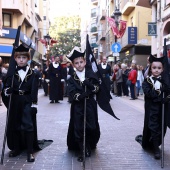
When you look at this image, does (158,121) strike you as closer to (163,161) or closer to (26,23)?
(163,161)

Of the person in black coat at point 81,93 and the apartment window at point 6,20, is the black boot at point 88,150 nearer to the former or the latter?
the person in black coat at point 81,93

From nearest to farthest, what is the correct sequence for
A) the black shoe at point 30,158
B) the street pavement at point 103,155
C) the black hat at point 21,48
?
the street pavement at point 103,155 < the black shoe at point 30,158 < the black hat at point 21,48

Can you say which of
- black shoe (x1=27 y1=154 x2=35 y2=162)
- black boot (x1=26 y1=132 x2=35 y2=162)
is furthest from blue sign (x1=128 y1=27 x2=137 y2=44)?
black shoe (x1=27 y1=154 x2=35 y2=162)

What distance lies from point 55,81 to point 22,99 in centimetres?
1074

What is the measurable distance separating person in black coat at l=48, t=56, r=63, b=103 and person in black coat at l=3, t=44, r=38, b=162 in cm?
1027

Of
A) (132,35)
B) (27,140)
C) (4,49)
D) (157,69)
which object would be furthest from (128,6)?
(27,140)

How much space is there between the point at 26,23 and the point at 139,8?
1196cm

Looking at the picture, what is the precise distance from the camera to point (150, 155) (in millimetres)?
6246

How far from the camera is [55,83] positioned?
16594 mm

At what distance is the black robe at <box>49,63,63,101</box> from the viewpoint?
53.7 feet

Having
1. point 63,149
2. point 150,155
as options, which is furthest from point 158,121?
point 63,149

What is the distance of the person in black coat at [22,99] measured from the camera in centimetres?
587

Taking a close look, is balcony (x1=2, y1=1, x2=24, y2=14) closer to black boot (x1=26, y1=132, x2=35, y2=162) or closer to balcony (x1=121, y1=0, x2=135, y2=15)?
balcony (x1=121, y1=0, x2=135, y2=15)

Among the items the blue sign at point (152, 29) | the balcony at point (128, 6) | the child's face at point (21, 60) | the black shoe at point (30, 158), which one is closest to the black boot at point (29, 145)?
the black shoe at point (30, 158)
